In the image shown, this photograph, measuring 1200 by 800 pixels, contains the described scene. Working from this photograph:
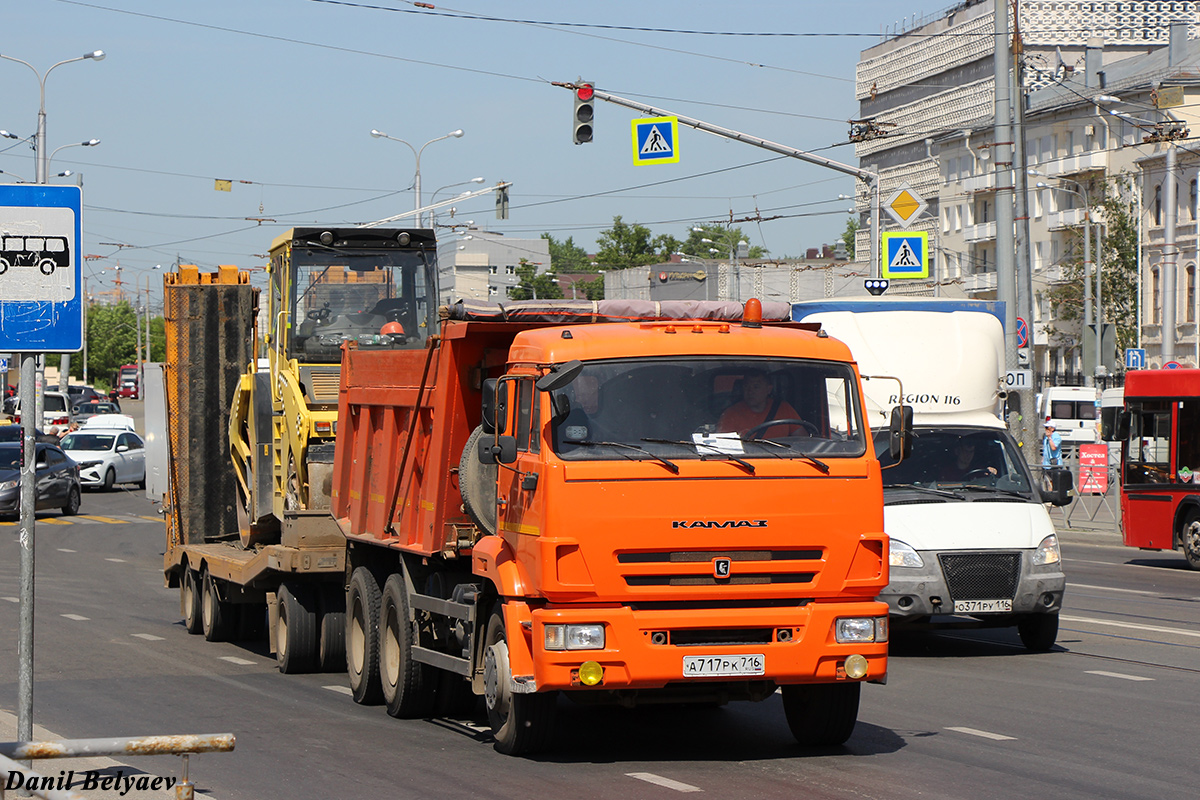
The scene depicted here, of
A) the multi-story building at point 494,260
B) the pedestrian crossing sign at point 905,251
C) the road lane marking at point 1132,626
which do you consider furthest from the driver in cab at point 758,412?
the multi-story building at point 494,260

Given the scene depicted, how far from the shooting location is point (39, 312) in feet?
24.1

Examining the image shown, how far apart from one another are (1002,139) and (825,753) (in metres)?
19.5

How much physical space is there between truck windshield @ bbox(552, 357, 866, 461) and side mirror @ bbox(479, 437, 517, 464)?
0.37 meters

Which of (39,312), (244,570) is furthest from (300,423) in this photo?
(39,312)

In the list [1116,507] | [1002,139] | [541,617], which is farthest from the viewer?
[1116,507]

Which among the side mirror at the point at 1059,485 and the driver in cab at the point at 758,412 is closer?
the driver in cab at the point at 758,412

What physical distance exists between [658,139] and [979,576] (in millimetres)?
15468

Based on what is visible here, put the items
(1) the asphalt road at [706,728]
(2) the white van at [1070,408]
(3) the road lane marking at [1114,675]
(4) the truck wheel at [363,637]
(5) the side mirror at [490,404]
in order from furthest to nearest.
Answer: (2) the white van at [1070,408] < (3) the road lane marking at [1114,675] < (4) the truck wheel at [363,637] < (5) the side mirror at [490,404] < (1) the asphalt road at [706,728]

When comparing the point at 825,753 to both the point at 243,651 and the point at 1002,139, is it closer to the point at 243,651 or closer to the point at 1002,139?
the point at 243,651

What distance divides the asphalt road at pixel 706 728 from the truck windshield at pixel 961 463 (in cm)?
149

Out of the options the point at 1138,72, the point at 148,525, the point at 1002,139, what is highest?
the point at 1138,72

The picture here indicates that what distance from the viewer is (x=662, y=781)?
8961mm

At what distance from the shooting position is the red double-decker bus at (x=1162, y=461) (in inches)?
941

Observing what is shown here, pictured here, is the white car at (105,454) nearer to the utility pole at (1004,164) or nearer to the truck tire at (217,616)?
the utility pole at (1004,164)
